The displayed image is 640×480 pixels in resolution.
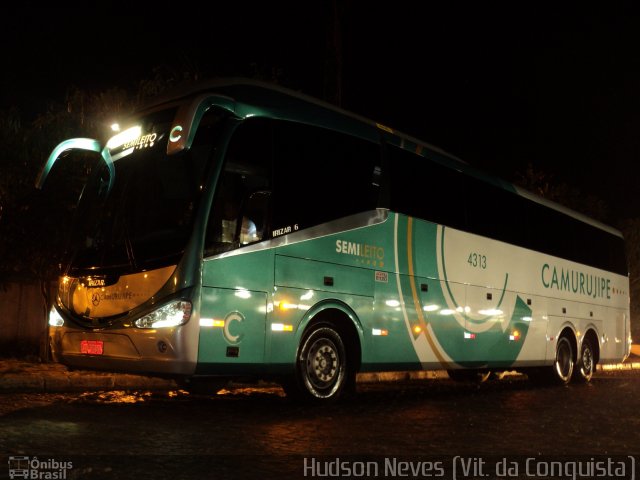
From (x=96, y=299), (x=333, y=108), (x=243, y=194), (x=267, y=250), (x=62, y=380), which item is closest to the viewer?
(x=243, y=194)

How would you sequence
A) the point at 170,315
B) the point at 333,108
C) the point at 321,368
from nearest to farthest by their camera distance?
the point at 170,315 → the point at 321,368 → the point at 333,108

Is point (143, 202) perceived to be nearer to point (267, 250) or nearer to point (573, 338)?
point (267, 250)

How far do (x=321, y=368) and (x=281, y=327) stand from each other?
1058 mm

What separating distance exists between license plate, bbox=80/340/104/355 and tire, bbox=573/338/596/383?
1136 centimetres

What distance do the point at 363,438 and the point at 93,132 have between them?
31.7 feet

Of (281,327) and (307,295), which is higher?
(307,295)

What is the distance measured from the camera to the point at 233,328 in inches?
324

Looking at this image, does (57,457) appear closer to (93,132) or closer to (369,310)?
(369,310)

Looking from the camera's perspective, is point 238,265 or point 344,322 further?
point 344,322

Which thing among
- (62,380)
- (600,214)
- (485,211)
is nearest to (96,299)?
(62,380)

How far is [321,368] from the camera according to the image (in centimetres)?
956

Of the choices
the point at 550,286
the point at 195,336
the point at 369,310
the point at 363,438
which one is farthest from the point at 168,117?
the point at 550,286

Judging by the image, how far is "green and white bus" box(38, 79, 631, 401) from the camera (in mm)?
8023

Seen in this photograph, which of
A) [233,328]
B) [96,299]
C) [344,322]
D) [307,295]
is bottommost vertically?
[233,328]
